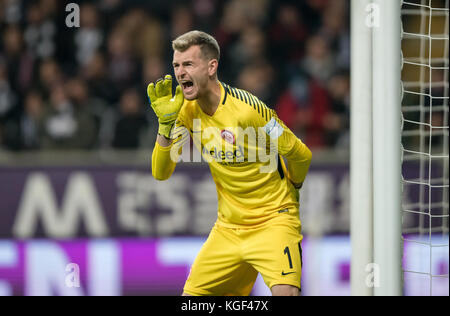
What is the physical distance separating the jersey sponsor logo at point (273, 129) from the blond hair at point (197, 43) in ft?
1.37

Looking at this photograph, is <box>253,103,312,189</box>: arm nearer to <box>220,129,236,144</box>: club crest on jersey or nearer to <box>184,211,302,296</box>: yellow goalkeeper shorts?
<box>220,129,236,144</box>: club crest on jersey

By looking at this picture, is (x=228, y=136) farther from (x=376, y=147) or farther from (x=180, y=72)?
(x=376, y=147)

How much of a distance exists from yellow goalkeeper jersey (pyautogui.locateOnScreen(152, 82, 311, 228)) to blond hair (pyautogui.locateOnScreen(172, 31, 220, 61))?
8.3 inches

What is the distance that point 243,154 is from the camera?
3.79 meters

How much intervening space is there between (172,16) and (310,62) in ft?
5.01

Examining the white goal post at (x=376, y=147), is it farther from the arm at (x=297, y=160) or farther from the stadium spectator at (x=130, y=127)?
the stadium spectator at (x=130, y=127)

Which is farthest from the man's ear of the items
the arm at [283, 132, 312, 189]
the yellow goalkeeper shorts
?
the yellow goalkeeper shorts

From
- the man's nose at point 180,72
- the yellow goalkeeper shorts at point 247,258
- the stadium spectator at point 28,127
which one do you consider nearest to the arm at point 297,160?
the yellow goalkeeper shorts at point 247,258

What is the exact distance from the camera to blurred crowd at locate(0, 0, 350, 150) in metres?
6.99

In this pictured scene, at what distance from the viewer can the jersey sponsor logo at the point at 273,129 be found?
149 inches

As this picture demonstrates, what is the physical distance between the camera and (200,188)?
660 centimetres

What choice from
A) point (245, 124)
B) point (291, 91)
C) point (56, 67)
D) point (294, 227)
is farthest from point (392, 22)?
point (56, 67)
